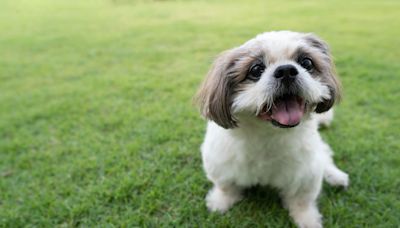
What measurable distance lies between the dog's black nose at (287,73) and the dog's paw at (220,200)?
3.59 feet

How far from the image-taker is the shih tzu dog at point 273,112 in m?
1.65

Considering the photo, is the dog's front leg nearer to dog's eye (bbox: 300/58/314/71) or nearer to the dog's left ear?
the dog's left ear

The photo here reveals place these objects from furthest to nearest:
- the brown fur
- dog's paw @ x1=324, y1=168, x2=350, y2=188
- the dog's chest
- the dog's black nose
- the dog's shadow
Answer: dog's paw @ x1=324, y1=168, x2=350, y2=188 < the dog's shadow < the dog's chest < the brown fur < the dog's black nose

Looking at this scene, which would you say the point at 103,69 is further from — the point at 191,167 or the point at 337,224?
the point at 337,224

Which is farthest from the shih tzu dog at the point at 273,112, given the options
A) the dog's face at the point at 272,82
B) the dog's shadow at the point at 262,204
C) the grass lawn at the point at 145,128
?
the grass lawn at the point at 145,128

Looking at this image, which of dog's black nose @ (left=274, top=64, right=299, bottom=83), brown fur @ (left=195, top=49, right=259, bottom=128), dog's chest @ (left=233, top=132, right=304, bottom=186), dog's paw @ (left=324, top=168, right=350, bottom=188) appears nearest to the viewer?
dog's black nose @ (left=274, top=64, right=299, bottom=83)

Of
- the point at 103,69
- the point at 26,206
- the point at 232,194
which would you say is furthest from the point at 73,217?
the point at 103,69

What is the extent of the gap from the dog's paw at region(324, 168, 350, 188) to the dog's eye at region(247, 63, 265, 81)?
A: 124 cm

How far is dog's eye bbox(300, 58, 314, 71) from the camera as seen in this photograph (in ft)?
5.79

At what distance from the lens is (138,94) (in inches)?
162

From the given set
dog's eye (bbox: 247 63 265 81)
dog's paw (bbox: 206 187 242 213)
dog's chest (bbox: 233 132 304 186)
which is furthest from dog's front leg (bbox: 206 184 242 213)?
dog's eye (bbox: 247 63 265 81)

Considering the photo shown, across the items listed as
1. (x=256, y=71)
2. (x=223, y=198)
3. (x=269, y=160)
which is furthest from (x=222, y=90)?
(x=223, y=198)

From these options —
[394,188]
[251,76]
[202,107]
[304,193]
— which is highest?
[251,76]

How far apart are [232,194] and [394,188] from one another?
4.09ft
